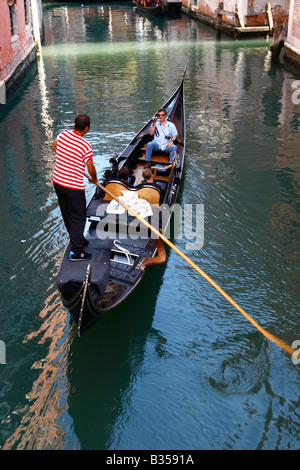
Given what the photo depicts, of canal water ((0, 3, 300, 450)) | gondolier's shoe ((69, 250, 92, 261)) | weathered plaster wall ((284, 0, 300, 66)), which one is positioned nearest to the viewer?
canal water ((0, 3, 300, 450))

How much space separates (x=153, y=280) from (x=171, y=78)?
23.9ft

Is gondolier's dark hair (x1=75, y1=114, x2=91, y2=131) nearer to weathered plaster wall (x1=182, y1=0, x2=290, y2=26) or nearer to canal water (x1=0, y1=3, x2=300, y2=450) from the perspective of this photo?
canal water (x1=0, y1=3, x2=300, y2=450)

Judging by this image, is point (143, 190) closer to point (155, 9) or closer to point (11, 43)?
point (11, 43)

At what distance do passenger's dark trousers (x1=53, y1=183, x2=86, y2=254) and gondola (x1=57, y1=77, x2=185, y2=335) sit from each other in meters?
0.14

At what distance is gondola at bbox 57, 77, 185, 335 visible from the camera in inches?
107

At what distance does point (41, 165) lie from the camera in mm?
5844

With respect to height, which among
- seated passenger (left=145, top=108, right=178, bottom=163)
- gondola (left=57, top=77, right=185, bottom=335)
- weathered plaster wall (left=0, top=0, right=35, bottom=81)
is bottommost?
gondola (left=57, top=77, right=185, bottom=335)

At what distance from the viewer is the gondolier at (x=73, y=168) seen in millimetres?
2906

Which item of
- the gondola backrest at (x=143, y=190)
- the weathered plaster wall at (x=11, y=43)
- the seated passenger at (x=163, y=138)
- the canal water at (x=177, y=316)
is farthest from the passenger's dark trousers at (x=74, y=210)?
the weathered plaster wall at (x=11, y=43)

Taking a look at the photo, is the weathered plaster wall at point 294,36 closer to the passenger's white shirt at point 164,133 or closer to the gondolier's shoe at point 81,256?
the passenger's white shirt at point 164,133

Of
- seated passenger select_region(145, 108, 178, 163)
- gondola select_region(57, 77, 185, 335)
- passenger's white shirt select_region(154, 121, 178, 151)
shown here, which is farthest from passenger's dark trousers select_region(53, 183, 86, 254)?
passenger's white shirt select_region(154, 121, 178, 151)

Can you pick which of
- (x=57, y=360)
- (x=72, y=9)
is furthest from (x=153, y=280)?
(x=72, y=9)

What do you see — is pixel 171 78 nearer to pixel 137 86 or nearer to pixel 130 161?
pixel 137 86

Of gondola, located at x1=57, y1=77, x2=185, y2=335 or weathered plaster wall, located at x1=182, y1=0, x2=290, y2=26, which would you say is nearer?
gondola, located at x1=57, y1=77, x2=185, y2=335
